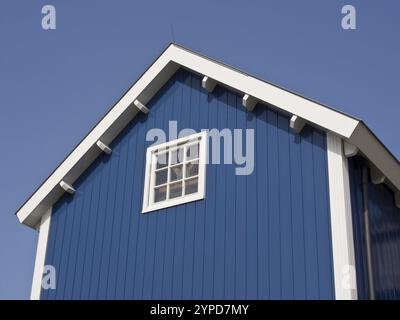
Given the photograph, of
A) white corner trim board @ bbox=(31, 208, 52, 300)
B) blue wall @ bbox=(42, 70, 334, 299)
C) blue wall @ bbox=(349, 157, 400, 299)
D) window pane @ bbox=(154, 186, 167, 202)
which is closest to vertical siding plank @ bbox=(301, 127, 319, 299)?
blue wall @ bbox=(42, 70, 334, 299)

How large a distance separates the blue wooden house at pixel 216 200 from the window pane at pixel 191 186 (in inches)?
1.0

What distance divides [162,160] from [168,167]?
21 centimetres

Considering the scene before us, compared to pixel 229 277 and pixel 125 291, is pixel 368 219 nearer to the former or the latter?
pixel 229 277

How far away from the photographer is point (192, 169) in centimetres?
1237

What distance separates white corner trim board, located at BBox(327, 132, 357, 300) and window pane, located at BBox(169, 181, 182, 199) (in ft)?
9.41

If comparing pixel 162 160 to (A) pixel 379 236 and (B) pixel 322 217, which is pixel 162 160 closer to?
(B) pixel 322 217

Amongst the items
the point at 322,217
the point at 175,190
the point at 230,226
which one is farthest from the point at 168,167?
the point at 322,217

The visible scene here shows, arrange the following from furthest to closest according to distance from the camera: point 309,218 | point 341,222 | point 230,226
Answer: point 230,226
point 309,218
point 341,222

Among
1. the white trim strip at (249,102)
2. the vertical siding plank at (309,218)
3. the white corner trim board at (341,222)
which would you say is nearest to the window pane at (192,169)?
the white trim strip at (249,102)

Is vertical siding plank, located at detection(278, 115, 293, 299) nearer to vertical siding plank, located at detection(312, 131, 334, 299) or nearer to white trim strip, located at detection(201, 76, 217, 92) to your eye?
vertical siding plank, located at detection(312, 131, 334, 299)

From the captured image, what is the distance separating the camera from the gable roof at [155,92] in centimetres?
1086

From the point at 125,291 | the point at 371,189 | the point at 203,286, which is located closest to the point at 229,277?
the point at 203,286

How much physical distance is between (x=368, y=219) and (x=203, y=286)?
286 centimetres

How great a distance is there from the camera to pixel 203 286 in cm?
1125
